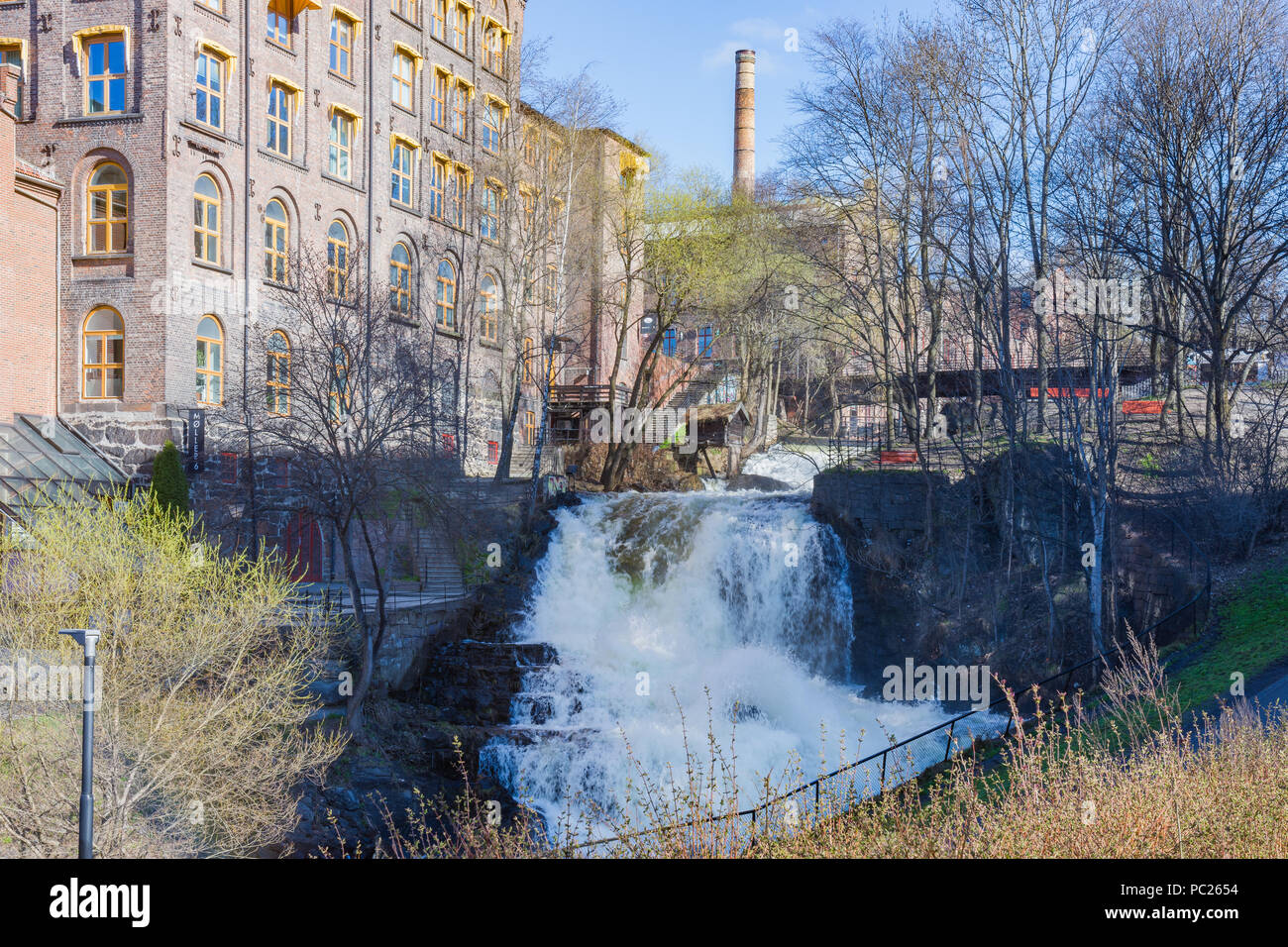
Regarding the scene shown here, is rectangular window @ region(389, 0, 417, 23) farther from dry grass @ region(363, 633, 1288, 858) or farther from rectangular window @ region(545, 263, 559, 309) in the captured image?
dry grass @ region(363, 633, 1288, 858)

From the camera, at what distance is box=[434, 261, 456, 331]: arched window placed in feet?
118

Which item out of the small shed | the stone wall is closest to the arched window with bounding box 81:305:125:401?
the stone wall

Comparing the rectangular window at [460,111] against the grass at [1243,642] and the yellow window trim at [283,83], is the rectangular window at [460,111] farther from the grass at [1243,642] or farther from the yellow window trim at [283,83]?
the grass at [1243,642]

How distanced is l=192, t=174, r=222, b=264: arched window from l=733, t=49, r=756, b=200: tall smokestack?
95.3 ft

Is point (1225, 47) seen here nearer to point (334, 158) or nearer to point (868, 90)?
point (868, 90)

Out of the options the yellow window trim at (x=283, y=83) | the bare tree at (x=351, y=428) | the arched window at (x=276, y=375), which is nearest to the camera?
the bare tree at (x=351, y=428)

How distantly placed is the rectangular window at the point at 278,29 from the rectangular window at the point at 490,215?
872cm

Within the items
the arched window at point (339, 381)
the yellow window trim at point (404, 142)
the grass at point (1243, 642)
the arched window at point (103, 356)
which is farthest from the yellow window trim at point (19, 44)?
the grass at point (1243, 642)

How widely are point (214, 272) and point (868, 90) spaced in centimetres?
1887

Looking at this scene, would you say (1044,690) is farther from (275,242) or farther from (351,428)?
(275,242)

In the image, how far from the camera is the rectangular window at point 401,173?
33750 millimetres

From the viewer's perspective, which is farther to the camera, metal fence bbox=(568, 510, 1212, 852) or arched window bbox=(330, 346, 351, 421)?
arched window bbox=(330, 346, 351, 421)

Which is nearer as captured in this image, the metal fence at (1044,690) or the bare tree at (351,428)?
the metal fence at (1044,690)

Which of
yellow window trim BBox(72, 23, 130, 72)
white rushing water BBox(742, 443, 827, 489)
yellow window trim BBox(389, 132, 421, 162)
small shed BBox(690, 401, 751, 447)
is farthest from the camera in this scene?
small shed BBox(690, 401, 751, 447)
